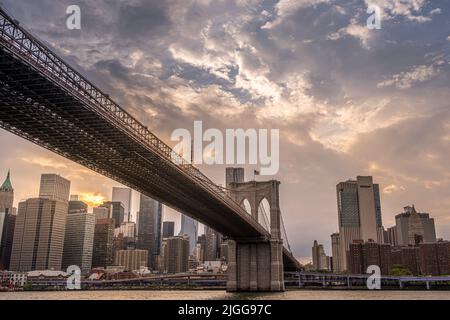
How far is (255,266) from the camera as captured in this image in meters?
74.8

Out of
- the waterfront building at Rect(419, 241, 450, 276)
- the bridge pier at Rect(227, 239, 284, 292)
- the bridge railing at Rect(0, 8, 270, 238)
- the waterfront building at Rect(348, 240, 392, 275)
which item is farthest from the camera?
the waterfront building at Rect(348, 240, 392, 275)

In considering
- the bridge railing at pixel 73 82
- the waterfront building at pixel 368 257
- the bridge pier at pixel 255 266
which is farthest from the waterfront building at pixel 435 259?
the bridge railing at pixel 73 82

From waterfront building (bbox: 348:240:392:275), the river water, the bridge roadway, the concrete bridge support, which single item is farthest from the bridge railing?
waterfront building (bbox: 348:240:392:275)

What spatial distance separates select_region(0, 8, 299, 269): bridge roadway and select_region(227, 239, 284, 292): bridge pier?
25.4 meters

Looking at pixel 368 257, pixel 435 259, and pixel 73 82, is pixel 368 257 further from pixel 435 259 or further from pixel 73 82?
pixel 73 82

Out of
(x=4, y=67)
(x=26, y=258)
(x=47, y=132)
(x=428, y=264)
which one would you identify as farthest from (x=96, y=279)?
(x=4, y=67)

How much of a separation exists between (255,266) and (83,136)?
1888 inches

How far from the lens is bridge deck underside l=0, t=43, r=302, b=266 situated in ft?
83.3

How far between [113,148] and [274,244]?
44798mm

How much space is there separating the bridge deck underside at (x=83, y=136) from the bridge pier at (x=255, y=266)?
23.8 m

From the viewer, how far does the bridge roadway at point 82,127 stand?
23484 mm

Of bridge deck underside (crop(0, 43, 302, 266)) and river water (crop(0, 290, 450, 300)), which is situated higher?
bridge deck underside (crop(0, 43, 302, 266))

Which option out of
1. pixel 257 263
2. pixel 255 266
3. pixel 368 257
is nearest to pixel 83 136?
pixel 255 266

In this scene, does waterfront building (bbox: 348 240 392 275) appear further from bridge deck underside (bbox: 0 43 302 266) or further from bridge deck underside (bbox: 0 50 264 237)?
bridge deck underside (bbox: 0 50 264 237)
